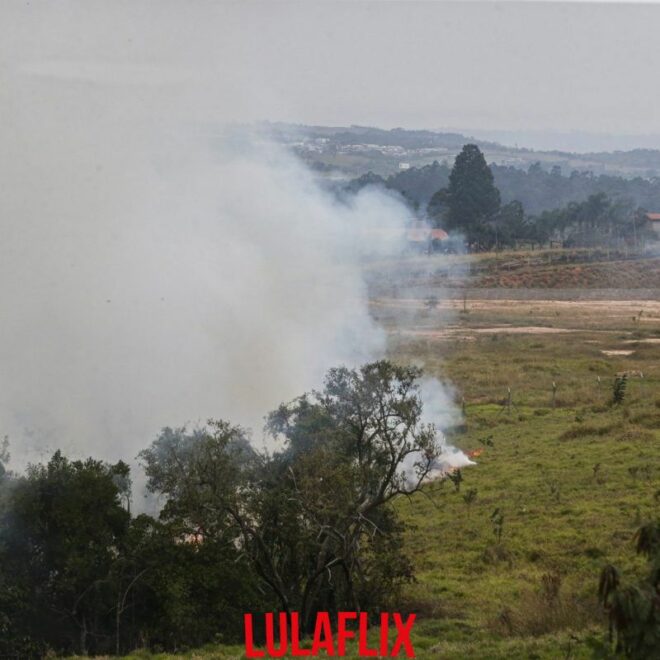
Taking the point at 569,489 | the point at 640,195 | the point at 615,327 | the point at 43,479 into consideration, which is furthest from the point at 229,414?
the point at 640,195

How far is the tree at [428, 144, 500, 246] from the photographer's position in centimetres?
8219

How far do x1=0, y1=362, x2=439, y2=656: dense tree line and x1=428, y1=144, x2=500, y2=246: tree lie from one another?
67052mm

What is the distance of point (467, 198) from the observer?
8269cm

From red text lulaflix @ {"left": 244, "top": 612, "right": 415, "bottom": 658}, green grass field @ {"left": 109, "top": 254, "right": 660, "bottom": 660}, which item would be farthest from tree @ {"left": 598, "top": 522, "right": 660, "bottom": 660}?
red text lulaflix @ {"left": 244, "top": 612, "right": 415, "bottom": 658}

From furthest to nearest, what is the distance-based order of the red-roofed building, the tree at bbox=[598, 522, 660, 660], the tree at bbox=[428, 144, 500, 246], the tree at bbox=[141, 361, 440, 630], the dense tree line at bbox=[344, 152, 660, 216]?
1. the dense tree line at bbox=[344, 152, 660, 216]
2. the tree at bbox=[428, 144, 500, 246]
3. the red-roofed building
4. the tree at bbox=[141, 361, 440, 630]
5. the tree at bbox=[598, 522, 660, 660]

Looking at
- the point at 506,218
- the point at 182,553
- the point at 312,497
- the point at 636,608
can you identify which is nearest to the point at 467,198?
the point at 506,218

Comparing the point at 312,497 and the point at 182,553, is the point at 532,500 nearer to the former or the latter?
the point at 312,497

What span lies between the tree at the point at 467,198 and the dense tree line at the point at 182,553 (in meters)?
67.1

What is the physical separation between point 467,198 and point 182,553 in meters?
70.3

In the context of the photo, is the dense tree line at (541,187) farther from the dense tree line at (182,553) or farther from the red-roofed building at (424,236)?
the dense tree line at (182,553)

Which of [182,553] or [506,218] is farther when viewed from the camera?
[506,218]

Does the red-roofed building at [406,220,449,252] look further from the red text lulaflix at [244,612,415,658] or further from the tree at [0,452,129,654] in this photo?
the tree at [0,452,129,654]

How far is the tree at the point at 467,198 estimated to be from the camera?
8219 centimetres

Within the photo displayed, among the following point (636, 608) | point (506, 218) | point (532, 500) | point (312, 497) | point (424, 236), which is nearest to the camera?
point (636, 608)
